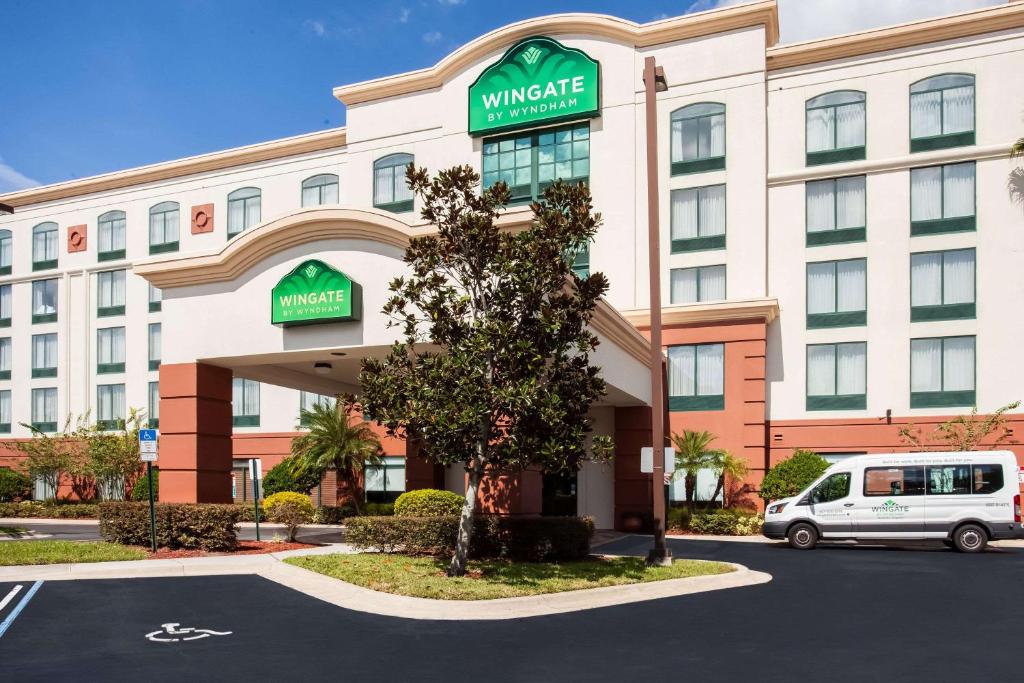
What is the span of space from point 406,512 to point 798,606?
10175mm

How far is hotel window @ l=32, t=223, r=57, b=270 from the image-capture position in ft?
167

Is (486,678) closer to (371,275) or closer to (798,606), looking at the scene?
(798,606)

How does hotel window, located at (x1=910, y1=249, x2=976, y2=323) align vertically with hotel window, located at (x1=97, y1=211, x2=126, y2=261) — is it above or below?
below

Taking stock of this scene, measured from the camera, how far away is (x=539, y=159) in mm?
37625

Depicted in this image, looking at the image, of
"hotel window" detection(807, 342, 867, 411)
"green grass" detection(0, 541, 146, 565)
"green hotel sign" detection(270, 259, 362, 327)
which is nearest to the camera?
"green grass" detection(0, 541, 146, 565)

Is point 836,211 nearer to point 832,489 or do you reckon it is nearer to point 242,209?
point 832,489

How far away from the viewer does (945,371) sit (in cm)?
3219

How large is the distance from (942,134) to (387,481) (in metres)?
26.1

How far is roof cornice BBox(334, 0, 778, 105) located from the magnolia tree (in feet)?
71.2

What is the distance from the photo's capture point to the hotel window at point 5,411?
5116cm

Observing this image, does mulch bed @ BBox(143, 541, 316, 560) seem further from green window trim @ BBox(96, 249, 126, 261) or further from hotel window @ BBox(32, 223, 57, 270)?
hotel window @ BBox(32, 223, 57, 270)

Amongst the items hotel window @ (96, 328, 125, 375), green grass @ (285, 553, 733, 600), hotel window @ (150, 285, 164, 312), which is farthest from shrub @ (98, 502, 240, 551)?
hotel window @ (96, 328, 125, 375)

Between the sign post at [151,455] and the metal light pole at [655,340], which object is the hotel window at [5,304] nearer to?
the sign post at [151,455]

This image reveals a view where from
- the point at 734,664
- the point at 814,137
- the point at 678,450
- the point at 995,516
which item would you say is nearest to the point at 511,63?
the point at 814,137
